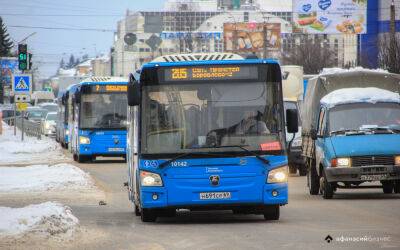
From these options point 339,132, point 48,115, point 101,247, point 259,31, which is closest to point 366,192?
point 339,132

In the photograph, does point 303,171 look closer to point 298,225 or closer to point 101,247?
point 298,225

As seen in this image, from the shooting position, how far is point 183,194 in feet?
58.1

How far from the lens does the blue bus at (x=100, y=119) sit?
4228 cm

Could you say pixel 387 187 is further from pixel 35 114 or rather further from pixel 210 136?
pixel 35 114

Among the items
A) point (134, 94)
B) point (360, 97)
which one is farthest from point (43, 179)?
point (134, 94)

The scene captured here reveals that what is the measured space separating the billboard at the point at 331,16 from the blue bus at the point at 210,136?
198 feet

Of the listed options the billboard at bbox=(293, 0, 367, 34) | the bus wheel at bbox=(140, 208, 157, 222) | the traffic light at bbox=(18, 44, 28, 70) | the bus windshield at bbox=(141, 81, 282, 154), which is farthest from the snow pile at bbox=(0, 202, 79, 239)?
the billboard at bbox=(293, 0, 367, 34)

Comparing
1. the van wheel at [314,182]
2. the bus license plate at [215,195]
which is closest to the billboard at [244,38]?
the van wheel at [314,182]

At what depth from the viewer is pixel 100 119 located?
42.8 m

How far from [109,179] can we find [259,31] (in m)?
96.4

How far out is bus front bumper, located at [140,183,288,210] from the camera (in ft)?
58.2

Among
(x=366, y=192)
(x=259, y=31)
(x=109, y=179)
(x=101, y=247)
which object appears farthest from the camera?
(x=259, y=31)

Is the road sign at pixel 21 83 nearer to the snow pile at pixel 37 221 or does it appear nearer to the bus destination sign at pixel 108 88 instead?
the bus destination sign at pixel 108 88

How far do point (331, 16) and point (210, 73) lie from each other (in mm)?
60903
